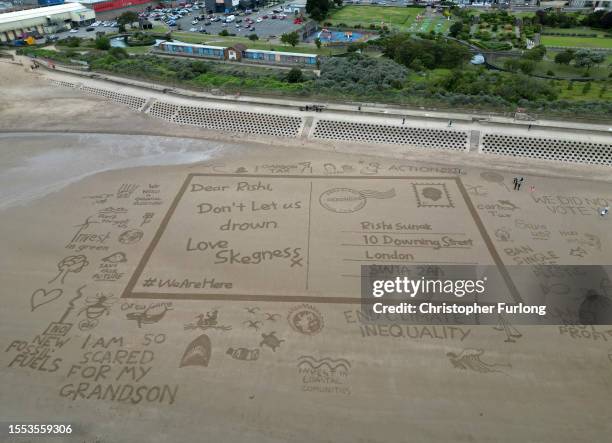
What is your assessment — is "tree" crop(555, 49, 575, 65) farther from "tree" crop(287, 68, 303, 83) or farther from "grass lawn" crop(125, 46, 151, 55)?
"grass lawn" crop(125, 46, 151, 55)

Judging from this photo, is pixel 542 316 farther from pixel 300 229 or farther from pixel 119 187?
pixel 119 187

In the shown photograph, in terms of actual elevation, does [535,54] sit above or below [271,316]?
above

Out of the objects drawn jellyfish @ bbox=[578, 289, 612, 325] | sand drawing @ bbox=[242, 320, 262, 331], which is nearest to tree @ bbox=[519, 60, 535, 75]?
drawn jellyfish @ bbox=[578, 289, 612, 325]

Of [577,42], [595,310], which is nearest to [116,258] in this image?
[595,310]

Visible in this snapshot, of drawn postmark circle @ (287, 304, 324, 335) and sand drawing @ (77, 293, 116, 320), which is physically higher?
sand drawing @ (77, 293, 116, 320)

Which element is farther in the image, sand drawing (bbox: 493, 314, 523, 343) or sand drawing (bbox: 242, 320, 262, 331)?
sand drawing (bbox: 242, 320, 262, 331)

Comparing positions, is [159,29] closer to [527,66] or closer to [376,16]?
[376,16]

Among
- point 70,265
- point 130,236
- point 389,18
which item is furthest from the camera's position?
point 389,18

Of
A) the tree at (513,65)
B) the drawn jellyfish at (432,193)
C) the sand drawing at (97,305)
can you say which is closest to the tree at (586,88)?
the tree at (513,65)
